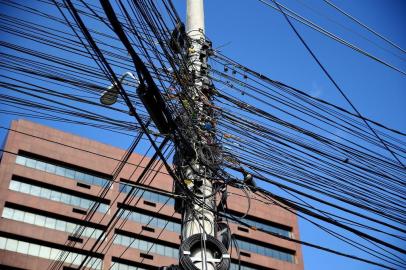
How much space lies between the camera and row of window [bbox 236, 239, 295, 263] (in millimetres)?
52250

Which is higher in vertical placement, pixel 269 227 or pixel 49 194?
pixel 269 227

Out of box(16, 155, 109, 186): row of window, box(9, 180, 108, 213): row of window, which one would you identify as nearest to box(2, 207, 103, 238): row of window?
box(9, 180, 108, 213): row of window

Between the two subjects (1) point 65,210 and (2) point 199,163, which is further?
(1) point 65,210

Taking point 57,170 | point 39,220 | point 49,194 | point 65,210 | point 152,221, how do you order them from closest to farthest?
point 39,220
point 65,210
point 49,194
point 57,170
point 152,221

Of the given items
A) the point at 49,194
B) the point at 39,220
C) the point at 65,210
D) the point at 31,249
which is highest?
the point at 49,194

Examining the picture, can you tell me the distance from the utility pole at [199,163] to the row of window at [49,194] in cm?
3656

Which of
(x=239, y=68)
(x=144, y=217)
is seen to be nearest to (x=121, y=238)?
(x=144, y=217)

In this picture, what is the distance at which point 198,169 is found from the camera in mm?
6746

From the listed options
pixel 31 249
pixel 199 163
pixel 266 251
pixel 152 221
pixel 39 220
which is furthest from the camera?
pixel 266 251

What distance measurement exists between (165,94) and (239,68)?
2.51 m

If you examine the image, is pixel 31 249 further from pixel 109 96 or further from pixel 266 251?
pixel 109 96

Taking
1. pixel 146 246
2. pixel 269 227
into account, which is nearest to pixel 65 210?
pixel 146 246

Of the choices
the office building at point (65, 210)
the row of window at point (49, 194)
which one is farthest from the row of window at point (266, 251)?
the row of window at point (49, 194)

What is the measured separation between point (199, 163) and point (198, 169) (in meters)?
0.08
